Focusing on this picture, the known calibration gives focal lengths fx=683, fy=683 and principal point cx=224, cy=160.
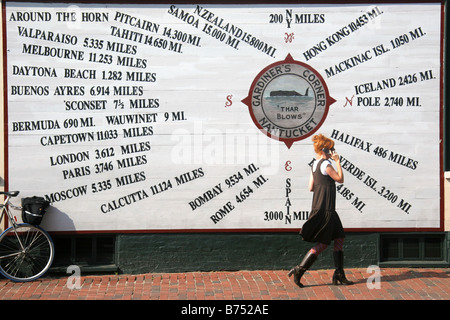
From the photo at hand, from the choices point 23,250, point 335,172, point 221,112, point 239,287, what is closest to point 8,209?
point 23,250

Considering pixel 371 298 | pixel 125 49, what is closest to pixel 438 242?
pixel 371 298

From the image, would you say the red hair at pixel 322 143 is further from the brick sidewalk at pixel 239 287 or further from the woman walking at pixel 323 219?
the brick sidewalk at pixel 239 287

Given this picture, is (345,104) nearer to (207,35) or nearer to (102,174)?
(207,35)

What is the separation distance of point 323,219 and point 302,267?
0.62 metres

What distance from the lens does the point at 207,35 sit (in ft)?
28.5

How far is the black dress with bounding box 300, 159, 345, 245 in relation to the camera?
315 inches

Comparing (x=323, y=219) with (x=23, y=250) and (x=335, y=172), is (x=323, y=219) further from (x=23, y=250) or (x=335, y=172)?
(x=23, y=250)

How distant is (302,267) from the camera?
26.3 feet

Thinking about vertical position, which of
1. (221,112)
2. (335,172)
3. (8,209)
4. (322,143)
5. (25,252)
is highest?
(221,112)

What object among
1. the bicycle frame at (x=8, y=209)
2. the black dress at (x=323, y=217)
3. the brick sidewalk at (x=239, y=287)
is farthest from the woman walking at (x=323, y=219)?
the bicycle frame at (x=8, y=209)

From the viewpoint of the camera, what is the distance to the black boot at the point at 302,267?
8.00m

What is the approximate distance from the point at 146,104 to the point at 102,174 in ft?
3.45

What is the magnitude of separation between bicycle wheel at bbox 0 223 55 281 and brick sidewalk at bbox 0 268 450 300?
19 cm

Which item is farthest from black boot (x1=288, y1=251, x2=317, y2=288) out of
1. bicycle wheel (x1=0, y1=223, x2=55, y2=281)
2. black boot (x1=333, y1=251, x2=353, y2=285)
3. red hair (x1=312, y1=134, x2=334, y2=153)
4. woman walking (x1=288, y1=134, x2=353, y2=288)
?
bicycle wheel (x1=0, y1=223, x2=55, y2=281)
